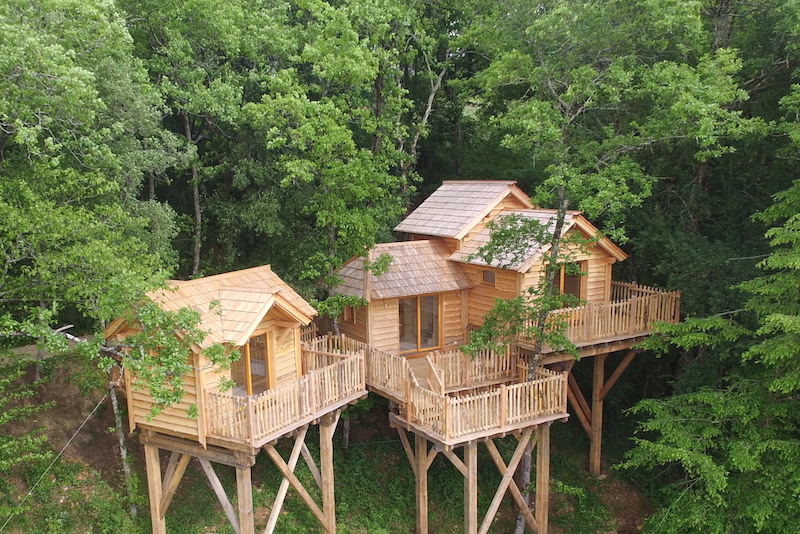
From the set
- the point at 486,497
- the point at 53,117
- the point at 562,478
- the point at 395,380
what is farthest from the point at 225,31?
the point at 562,478

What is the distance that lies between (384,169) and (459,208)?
10.8 feet

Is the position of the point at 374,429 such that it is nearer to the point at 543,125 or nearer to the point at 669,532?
the point at 669,532

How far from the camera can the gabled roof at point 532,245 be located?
610 inches

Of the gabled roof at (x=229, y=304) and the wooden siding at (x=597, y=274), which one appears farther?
the wooden siding at (x=597, y=274)

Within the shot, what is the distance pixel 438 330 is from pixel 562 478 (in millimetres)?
5808

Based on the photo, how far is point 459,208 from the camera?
59.4 feet

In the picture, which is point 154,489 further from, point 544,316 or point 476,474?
point 544,316

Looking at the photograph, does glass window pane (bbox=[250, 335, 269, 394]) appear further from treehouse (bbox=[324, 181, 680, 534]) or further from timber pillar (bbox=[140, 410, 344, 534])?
treehouse (bbox=[324, 181, 680, 534])

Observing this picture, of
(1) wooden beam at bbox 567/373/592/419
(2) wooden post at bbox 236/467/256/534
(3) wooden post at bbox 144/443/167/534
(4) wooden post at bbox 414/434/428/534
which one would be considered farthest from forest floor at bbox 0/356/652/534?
(2) wooden post at bbox 236/467/256/534

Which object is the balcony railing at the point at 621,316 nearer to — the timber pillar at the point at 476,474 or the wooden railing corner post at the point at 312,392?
the timber pillar at the point at 476,474

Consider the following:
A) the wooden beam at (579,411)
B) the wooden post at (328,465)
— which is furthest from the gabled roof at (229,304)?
the wooden beam at (579,411)

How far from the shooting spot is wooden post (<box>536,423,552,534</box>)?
49.3 ft

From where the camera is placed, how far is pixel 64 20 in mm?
11680

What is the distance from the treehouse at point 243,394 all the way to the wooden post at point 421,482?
2.09 m
